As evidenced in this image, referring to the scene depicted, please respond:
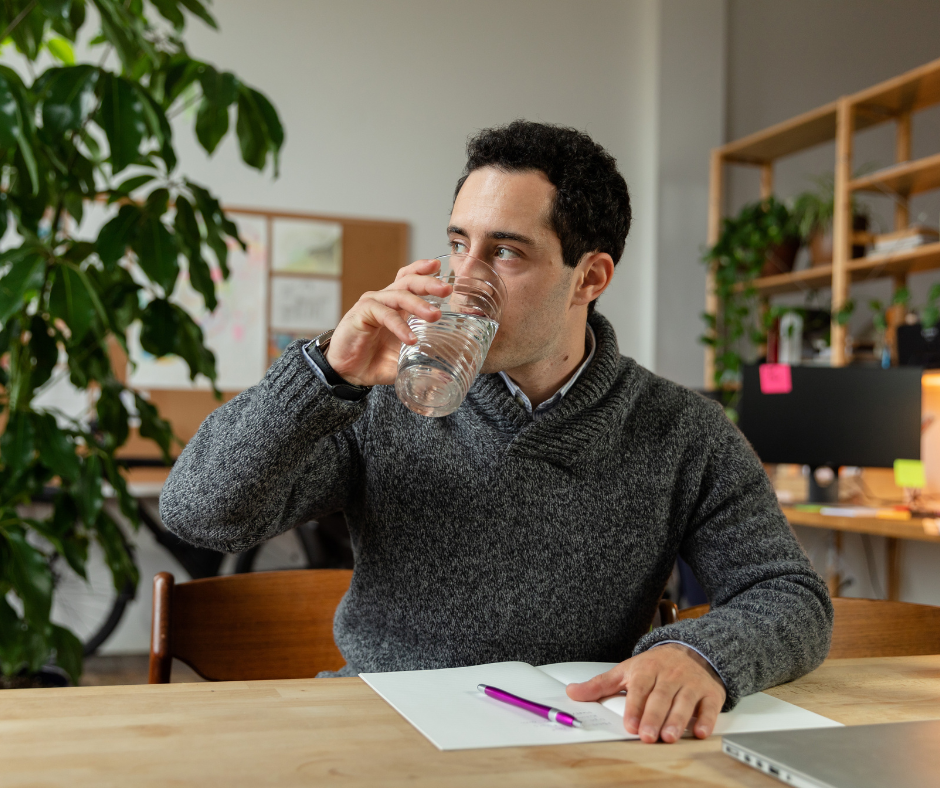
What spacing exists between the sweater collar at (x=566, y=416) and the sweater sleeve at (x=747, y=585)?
16cm

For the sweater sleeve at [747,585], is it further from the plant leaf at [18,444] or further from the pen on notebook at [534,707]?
the plant leaf at [18,444]

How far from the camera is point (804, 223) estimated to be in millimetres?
3861

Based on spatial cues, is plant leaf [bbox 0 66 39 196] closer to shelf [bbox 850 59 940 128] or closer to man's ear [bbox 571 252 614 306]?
man's ear [bbox 571 252 614 306]

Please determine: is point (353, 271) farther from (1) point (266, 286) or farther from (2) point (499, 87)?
(2) point (499, 87)

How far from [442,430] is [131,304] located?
0.84 metres

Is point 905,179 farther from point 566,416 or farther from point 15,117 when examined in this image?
point 15,117

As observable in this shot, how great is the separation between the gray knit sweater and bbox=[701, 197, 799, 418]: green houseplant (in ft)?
9.40

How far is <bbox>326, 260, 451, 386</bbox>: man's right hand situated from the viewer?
881 mm

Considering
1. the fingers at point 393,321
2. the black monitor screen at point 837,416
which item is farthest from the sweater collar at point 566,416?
the black monitor screen at point 837,416

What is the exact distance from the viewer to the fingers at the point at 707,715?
729 millimetres

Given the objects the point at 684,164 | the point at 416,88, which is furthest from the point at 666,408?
the point at 684,164

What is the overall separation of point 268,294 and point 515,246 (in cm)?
296

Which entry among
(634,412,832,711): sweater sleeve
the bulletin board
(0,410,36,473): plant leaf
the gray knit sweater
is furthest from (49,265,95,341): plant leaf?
the bulletin board

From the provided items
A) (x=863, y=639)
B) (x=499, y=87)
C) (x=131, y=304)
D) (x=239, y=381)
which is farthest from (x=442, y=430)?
(x=499, y=87)
